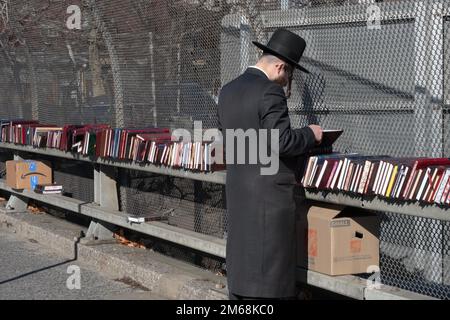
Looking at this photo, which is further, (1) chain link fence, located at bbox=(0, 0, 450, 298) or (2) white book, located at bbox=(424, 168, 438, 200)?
(1) chain link fence, located at bbox=(0, 0, 450, 298)

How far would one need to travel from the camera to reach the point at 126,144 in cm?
743

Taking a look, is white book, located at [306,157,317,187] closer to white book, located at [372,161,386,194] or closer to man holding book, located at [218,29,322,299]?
man holding book, located at [218,29,322,299]

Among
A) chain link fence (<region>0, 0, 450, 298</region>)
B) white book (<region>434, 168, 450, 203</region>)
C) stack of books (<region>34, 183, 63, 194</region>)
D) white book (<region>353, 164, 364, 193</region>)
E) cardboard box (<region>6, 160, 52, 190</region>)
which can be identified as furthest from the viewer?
cardboard box (<region>6, 160, 52, 190</region>)

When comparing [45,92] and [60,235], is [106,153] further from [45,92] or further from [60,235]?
[45,92]

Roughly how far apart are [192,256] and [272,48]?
323 cm

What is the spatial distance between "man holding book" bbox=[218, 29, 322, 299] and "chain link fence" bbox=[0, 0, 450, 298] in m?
0.82

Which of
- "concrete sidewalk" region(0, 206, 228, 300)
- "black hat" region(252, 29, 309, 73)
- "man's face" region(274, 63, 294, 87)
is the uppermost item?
"black hat" region(252, 29, 309, 73)

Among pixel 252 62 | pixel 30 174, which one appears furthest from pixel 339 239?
pixel 30 174

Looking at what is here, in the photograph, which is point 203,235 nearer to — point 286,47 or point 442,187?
point 286,47

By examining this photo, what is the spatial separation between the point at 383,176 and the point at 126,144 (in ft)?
10.9

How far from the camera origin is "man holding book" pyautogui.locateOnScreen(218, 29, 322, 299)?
15.7 ft

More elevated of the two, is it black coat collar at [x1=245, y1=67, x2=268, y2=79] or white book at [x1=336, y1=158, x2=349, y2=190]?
black coat collar at [x1=245, y1=67, x2=268, y2=79]

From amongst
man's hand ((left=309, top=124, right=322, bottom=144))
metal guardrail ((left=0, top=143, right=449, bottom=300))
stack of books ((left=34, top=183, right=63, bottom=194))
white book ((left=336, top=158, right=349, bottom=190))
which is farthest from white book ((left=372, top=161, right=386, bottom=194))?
stack of books ((left=34, top=183, right=63, bottom=194))
